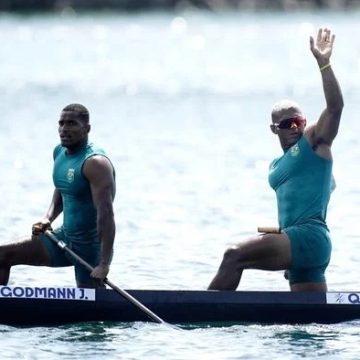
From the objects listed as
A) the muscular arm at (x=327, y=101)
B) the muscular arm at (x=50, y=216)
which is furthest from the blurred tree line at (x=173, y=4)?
the muscular arm at (x=327, y=101)

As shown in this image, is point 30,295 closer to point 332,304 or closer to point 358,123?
point 332,304

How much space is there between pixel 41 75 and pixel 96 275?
5455 centimetres

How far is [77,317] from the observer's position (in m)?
17.7

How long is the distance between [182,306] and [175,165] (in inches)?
788

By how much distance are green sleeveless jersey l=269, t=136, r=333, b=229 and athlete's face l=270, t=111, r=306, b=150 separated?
101 mm

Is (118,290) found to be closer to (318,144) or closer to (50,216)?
(50,216)

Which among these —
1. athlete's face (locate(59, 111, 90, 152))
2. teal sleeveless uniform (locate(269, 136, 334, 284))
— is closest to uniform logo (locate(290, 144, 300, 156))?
teal sleeveless uniform (locate(269, 136, 334, 284))

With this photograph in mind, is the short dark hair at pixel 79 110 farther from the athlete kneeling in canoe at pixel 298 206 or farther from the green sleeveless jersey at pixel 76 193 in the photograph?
the athlete kneeling in canoe at pixel 298 206

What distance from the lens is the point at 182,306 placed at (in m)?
17.5

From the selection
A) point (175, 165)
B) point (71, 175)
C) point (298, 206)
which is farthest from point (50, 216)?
point (175, 165)

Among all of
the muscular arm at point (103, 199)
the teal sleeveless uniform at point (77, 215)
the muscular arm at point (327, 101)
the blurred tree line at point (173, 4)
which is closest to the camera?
the muscular arm at point (327, 101)

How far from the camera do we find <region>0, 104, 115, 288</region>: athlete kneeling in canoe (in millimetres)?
17172

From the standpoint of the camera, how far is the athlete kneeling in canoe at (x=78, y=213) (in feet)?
56.3

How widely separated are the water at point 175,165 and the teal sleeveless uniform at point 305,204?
784 millimetres
